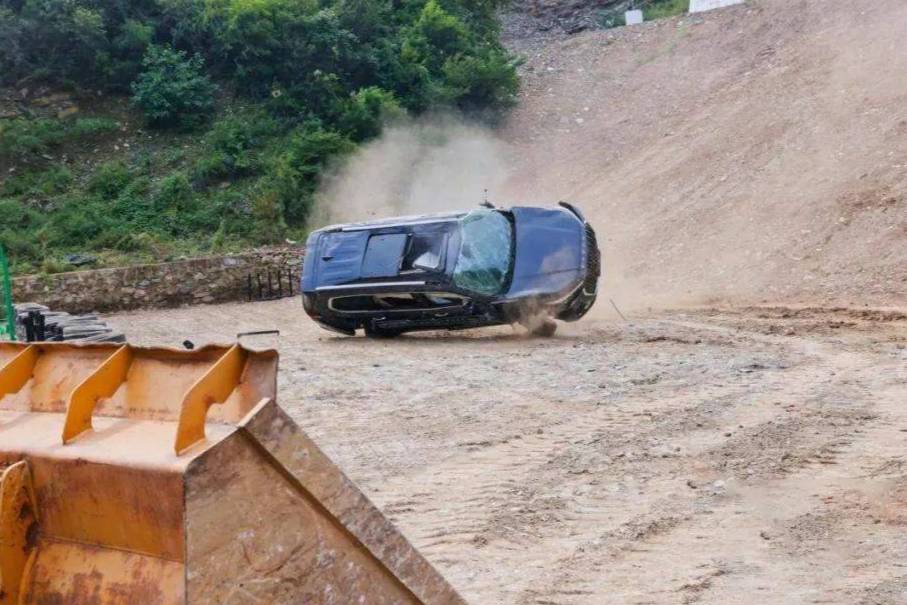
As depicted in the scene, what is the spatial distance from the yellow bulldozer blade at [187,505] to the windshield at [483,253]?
11.5 meters

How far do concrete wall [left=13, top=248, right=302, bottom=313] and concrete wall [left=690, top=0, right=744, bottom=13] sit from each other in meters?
16.8

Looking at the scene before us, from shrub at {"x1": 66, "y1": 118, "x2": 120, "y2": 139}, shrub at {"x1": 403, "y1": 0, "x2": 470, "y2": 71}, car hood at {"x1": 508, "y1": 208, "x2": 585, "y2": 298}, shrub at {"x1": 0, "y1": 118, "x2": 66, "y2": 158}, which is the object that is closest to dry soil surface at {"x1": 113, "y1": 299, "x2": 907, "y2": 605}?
car hood at {"x1": 508, "y1": 208, "x2": 585, "y2": 298}

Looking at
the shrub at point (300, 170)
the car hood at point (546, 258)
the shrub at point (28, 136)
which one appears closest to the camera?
the car hood at point (546, 258)

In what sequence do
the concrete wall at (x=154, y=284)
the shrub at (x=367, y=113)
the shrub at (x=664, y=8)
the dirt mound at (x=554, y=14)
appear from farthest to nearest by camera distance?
the dirt mound at (x=554, y=14) < the shrub at (x=664, y=8) < the shrub at (x=367, y=113) < the concrete wall at (x=154, y=284)

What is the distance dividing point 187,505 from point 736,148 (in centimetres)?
2476

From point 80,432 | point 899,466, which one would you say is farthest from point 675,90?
point 80,432

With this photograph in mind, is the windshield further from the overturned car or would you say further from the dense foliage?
the dense foliage

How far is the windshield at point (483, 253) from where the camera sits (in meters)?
15.3

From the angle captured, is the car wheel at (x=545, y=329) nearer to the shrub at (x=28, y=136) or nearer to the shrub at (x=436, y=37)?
the shrub at (x=28, y=136)

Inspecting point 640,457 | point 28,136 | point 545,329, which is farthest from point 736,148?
point 640,457

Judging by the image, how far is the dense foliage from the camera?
95.5 feet

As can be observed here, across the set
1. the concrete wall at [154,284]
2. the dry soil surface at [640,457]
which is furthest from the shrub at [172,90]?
the dry soil surface at [640,457]

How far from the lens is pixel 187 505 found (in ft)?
10.1

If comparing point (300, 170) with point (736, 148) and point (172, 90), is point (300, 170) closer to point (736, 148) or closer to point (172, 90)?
point (172, 90)
